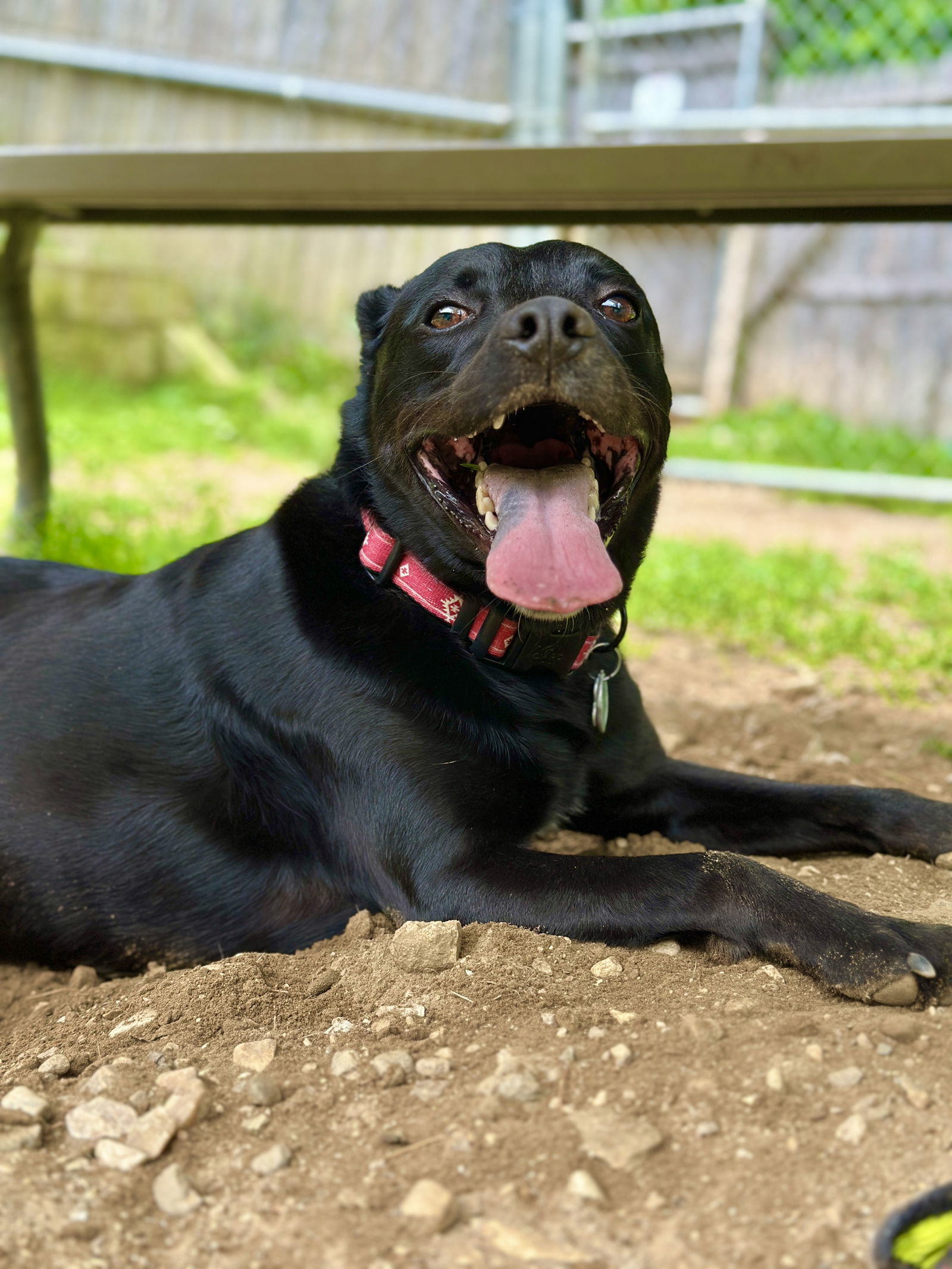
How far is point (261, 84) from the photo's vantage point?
30.9 ft

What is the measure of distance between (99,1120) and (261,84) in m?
9.45

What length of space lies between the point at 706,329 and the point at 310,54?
405cm

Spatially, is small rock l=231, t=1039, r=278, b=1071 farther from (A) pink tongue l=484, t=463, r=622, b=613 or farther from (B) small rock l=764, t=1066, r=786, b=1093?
(A) pink tongue l=484, t=463, r=622, b=613

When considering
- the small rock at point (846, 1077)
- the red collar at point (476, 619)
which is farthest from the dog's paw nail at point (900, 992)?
the red collar at point (476, 619)

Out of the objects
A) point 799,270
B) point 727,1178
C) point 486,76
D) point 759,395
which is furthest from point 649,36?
point 727,1178

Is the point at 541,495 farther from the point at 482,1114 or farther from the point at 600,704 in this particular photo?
the point at 482,1114

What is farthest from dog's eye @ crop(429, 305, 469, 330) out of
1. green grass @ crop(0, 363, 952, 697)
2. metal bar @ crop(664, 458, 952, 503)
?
metal bar @ crop(664, 458, 952, 503)

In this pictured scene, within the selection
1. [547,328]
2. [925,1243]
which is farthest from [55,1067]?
[547,328]

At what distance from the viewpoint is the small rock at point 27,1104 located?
1.61 metres

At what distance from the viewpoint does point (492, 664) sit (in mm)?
2324

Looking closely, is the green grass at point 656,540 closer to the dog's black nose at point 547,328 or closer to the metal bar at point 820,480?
the metal bar at point 820,480

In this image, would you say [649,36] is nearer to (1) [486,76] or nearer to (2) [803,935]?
(1) [486,76]

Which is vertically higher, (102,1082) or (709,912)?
(709,912)

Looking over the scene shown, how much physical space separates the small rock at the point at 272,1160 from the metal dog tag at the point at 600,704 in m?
1.15
